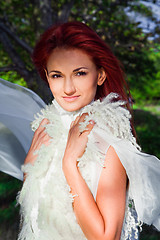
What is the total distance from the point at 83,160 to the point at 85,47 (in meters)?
0.62

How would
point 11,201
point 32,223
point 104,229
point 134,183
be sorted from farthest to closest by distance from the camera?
point 11,201 → point 32,223 → point 134,183 → point 104,229

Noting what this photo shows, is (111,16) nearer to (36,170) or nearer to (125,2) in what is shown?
(125,2)

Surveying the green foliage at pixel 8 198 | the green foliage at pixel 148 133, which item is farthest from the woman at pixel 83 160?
the green foliage at pixel 148 133

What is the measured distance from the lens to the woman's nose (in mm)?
1529

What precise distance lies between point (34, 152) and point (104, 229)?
2.06ft

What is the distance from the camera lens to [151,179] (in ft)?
4.85

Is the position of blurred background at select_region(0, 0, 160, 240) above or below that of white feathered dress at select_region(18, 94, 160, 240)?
above

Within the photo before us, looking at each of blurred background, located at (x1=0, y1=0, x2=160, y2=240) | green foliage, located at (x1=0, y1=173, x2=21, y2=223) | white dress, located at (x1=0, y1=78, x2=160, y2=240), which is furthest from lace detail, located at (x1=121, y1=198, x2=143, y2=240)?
blurred background, located at (x1=0, y1=0, x2=160, y2=240)

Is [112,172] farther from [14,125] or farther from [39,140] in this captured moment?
[14,125]

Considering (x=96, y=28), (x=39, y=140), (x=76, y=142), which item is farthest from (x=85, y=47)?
(x=96, y=28)

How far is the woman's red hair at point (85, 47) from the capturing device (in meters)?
1.52

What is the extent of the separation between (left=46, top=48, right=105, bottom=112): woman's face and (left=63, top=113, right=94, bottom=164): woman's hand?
13 centimetres

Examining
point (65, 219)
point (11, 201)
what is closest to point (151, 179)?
point (65, 219)

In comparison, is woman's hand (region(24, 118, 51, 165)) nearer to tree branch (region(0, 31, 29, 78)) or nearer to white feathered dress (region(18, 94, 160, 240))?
white feathered dress (region(18, 94, 160, 240))
